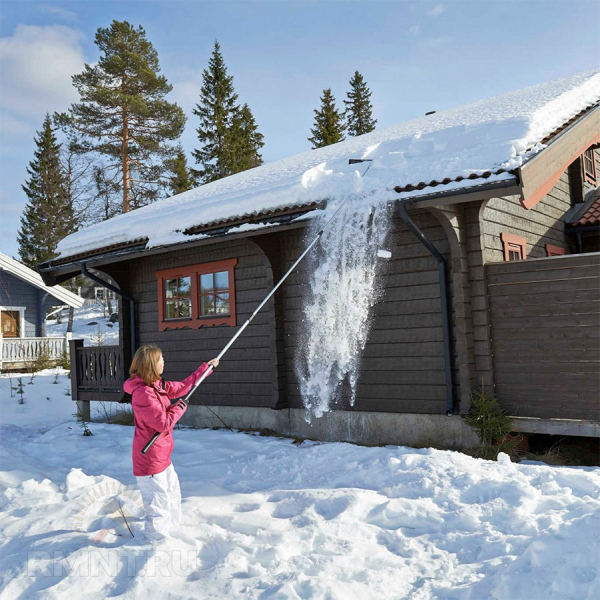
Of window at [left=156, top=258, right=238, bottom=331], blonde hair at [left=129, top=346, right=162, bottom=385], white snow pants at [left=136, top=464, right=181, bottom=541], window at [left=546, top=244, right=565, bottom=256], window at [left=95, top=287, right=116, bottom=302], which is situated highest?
window at [left=95, top=287, right=116, bottom=302]

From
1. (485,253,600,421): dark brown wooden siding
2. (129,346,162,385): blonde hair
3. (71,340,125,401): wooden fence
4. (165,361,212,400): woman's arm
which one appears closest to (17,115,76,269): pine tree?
(71,340,125,401): wooden fence

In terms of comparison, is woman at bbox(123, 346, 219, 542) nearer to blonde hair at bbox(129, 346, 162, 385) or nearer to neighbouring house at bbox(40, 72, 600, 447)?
blonde hair at bbox(129, 346, 162, 385)

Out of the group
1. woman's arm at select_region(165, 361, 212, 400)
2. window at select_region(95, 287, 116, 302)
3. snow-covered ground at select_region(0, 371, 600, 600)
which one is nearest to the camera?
snow-covered ground at select_region(0, 371, 600, 600)

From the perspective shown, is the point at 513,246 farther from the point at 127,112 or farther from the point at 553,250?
the point at 127,112

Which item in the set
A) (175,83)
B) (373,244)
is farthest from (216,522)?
(175,83)

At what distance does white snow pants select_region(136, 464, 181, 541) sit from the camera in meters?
3.95

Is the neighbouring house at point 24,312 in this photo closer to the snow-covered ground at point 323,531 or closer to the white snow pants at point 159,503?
the snow-covered ground at point 323,531

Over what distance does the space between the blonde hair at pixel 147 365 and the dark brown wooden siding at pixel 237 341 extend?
3.88m

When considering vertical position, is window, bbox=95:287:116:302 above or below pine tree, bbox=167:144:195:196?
below

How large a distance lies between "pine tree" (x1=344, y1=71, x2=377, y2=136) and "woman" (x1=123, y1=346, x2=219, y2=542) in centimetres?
3074

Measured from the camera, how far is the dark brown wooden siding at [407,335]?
6566 millimetres

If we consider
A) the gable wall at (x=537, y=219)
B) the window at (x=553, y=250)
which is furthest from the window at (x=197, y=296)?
the window at (x=553, y=250)

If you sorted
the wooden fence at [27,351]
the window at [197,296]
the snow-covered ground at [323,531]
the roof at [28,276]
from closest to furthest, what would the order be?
the snow-covered ground at [323,531] < the window at [197,296] < the wooden fence at [27,351] < the roof at [28,276]

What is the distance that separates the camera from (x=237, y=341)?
8.65 m
